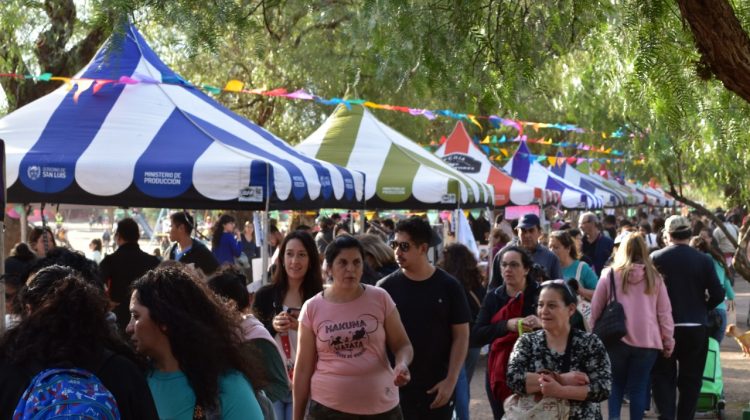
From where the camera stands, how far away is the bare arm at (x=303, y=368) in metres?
6.05

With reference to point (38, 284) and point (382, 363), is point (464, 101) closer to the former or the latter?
point (382, 363)

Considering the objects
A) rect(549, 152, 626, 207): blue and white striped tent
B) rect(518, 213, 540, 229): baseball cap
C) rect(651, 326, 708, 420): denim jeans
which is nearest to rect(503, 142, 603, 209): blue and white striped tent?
rect(549, 152, 626, 207): blue and white striped tent

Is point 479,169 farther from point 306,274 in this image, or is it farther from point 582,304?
point 306,274

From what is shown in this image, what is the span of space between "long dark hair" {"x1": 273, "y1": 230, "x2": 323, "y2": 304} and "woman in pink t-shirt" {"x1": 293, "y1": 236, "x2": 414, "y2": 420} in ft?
2.42

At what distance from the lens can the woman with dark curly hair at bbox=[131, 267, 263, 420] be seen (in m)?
3.62

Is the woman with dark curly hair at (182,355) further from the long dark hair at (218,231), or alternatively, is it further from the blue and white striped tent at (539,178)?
the blue and white striped tent at (539,178)

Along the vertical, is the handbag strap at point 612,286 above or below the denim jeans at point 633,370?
above

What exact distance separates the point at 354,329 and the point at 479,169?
15.7 meters

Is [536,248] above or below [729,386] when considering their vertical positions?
above

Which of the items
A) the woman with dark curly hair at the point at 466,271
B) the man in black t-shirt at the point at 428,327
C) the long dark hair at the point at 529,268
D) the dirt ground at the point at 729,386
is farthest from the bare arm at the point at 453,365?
the dirt ground at the point at 729,386

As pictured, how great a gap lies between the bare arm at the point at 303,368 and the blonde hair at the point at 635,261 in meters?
3.53

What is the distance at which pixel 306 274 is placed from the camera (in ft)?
22.6

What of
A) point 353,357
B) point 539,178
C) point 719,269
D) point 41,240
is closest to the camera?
point 353,357

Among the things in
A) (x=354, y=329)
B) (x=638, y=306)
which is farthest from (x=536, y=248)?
(x=354, y=329)
